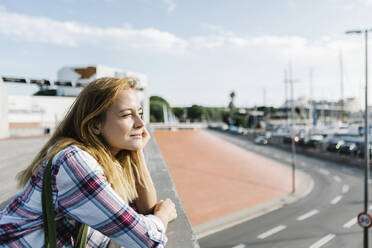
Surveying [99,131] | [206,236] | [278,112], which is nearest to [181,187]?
[206,236]

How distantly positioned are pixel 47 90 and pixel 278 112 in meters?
82.8

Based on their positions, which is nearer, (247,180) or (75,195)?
(75,195)

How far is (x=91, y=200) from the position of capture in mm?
1138

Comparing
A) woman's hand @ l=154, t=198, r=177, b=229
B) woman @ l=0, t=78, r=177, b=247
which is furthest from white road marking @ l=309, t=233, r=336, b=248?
woman @ l=0, t=78, r=177, b=247

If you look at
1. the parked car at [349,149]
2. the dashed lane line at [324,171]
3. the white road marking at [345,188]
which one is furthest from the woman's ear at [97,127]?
the parked car at [349,149]

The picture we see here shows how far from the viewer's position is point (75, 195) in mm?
1134

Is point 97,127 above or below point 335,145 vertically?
above

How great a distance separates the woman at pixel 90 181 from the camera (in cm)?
114

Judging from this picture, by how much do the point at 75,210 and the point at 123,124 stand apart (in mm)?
532

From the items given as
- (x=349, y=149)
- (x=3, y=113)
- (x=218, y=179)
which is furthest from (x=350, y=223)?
(x=3, y=113)

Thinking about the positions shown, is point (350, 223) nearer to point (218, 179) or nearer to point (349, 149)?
point (218, 179)

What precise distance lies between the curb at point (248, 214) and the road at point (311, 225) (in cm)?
36

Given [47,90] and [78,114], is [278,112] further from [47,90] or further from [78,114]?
[78,114]

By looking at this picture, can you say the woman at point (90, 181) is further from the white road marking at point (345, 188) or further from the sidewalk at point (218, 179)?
the white road marking at point (345, 188)
